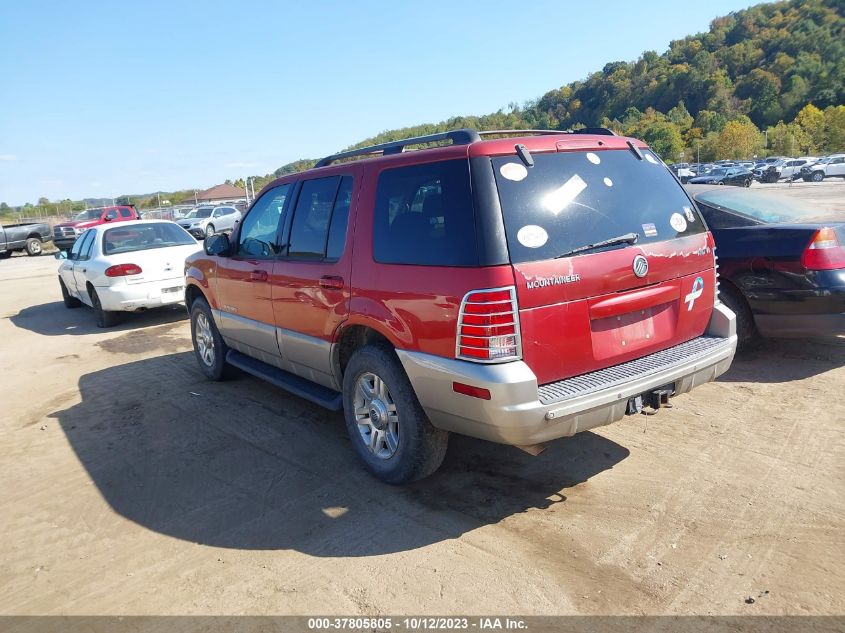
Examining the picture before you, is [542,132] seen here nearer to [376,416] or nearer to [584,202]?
[584,202]

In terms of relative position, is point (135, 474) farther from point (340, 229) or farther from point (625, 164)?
point (625, 164)

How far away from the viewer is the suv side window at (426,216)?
124 inches

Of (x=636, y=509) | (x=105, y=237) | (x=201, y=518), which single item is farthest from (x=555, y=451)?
(x=105, y=237)

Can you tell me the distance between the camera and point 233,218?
105 ft

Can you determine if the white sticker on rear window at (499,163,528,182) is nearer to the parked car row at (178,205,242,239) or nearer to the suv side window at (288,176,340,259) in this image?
the suv side window at (288,176,340,259)

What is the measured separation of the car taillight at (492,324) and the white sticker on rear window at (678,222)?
54.9 inches

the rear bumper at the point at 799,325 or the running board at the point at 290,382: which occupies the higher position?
the running board at the point at 290,382

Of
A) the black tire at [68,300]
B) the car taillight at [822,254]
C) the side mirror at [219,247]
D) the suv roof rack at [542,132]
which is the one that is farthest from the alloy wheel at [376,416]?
the black tire at [68,300]

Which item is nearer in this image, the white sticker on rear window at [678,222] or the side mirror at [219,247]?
the white sticker on rear window at [678,222]

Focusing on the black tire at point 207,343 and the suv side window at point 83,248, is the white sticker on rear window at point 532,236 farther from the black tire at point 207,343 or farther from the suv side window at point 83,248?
the suv side window at point 83,248

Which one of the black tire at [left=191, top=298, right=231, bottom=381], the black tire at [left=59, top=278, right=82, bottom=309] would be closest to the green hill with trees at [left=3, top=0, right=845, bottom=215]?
the black tire at [left=59, top=278, right=82, bottom=309]

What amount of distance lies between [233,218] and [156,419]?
92.9 ft

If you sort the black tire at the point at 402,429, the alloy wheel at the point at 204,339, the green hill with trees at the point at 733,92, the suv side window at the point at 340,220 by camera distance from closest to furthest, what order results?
the black tire at the point at 402,429, the suv side window at the point at 340,220, the alloy wheel at the point at 204,339, the green hill with trees at the point at 733,92

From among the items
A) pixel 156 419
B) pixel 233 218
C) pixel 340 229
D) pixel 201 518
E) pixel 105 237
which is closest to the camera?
pixel 201 518
